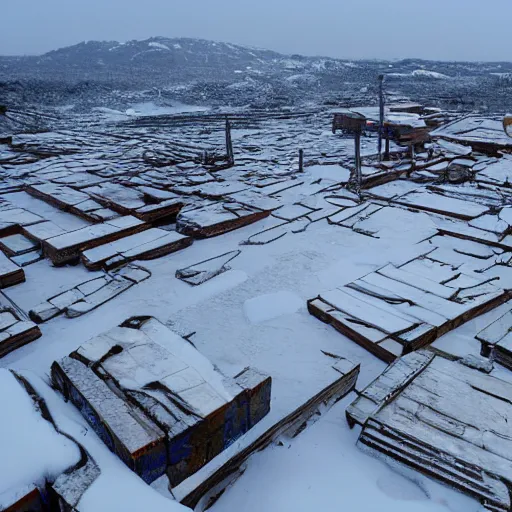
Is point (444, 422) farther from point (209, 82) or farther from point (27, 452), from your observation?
point (209, 82)

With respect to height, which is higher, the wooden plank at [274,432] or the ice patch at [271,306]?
the ice patch at [271,306]

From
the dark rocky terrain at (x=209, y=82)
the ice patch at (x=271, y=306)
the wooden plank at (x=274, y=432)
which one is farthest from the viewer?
the dark rocky terrain at (x=209, y=82)

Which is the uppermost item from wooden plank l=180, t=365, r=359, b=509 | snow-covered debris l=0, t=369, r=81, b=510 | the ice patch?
snow-covered debris l=0, t=369, r=81, b=510

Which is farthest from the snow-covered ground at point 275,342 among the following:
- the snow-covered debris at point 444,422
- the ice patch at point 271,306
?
the snow-covered debris at point 444,422

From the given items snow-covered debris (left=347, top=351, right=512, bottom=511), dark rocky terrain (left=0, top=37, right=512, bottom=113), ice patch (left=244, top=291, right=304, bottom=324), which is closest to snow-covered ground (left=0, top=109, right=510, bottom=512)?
ice patch (left=244, top=291, right=304, bottom=324)

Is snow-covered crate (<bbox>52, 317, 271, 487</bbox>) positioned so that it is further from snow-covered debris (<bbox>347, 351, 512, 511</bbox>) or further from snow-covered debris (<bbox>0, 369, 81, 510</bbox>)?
snow-covered debris (<bbox>347, 351, 512, 511</bbox>)

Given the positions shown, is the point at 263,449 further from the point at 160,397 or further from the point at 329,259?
the point at 329,259

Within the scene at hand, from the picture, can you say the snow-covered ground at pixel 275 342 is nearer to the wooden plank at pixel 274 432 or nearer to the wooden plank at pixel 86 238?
the wooden plank at pixel 274 432
